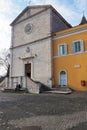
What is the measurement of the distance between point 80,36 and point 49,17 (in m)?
6.14

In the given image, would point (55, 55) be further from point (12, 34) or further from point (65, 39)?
point (12, 34)

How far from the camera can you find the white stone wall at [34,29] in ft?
88.8

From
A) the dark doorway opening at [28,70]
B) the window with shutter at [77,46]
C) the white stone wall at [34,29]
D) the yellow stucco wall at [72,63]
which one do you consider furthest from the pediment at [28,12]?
the dark doorway opening at [28,70]

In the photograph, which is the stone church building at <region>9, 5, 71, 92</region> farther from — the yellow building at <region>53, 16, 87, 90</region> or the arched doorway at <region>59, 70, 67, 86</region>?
the arched doorway at <region>59, 70, 67, 86</region>

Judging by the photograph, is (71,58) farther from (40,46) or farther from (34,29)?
(34,29)

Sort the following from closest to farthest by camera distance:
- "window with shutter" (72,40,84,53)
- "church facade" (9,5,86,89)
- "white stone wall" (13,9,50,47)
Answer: "window with shutter" (72,40,84,53) < "church facade" (9,5,86,89) < "white stone wall" (13,9,50,47)

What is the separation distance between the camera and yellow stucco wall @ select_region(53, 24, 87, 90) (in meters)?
22.4

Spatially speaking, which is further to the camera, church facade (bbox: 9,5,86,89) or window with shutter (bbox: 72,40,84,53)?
church facade (bbox: 9,5,86,89)

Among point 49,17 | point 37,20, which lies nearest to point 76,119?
point 49,17

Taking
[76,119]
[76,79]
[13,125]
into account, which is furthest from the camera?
[76,79]

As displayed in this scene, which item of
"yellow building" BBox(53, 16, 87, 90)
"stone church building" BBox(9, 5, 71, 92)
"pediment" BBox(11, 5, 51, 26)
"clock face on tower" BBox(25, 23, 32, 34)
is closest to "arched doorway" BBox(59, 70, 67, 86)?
"yellow building" BBox(53, 16, 87, 90)

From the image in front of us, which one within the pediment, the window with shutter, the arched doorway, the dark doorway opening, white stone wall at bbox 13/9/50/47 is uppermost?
the pediment

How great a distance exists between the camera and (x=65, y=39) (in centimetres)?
2470

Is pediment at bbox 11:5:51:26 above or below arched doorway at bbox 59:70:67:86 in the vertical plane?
above
